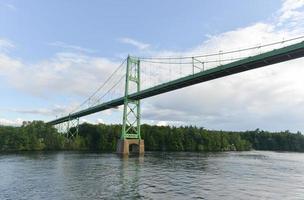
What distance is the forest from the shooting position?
94963 mm

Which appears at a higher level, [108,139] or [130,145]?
[108,139]

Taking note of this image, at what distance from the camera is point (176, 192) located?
1016 inches

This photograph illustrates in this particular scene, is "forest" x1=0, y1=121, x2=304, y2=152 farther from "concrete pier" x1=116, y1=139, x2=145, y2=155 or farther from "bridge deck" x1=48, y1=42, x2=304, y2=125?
"bridge deck" x1=48, y1=42, x2=304, y2=125

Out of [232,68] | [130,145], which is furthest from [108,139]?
[232,68]

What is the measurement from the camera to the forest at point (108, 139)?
312 feet

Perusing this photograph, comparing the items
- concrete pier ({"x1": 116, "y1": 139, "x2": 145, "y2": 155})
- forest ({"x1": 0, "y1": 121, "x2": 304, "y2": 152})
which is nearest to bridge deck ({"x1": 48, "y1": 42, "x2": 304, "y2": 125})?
concrete pier ({"x1": 116, "y1": 139, "x2": 145, "y2": 155})

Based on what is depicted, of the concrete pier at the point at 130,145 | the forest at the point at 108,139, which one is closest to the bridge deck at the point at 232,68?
the concrete pier at the point at 130,145

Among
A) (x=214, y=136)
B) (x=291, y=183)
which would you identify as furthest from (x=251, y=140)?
(x=291, y=183)

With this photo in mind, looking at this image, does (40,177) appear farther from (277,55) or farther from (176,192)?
(277,55)

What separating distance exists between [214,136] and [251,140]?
168ft

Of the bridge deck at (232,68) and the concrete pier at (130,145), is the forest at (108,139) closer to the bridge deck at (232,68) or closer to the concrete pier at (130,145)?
the concrete pier at (130,145)

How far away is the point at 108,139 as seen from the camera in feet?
396

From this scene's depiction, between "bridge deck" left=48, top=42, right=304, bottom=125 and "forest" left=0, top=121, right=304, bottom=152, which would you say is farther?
"forest" left=0, top=121, right=304, bottom=152

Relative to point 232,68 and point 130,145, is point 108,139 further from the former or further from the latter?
point 232,68
